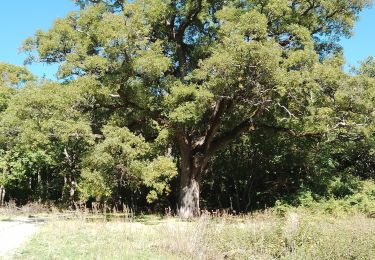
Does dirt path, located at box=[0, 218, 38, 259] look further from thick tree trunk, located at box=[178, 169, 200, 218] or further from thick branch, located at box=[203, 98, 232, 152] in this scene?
thick branch, located at box=[203, 98, 232, 152]

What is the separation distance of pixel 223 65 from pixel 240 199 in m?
11.2

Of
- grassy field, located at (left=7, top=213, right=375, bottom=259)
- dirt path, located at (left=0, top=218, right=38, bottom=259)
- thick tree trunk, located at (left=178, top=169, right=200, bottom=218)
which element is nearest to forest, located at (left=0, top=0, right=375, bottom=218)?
thick tree trunk, located at (left=178, top=169, right=200, bottom=218)

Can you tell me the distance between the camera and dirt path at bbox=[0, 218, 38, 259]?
8516mm

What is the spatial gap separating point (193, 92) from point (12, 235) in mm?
7224

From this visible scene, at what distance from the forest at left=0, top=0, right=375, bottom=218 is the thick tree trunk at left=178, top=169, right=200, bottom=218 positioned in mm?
41

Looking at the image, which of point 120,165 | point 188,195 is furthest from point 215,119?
point 120,165

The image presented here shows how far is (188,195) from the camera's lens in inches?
693

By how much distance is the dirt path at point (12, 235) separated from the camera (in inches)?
335

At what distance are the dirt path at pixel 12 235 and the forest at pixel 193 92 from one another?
2758 mm

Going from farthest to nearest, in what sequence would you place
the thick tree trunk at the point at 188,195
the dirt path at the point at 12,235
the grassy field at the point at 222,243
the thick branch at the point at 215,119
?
the thick tree trunk at the point at 188,195
the thick branch at the point at 215,119
the dirt path at the point at 12,235
the grassy field at the point at 222,243

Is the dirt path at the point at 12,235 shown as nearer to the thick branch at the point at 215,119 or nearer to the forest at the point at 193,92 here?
the forest at the point at 193,92

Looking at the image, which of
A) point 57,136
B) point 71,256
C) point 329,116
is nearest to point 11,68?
point 57,136

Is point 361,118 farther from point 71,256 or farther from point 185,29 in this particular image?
point 71,256

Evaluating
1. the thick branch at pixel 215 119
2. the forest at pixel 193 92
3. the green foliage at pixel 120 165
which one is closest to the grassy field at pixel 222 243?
the green foliage at pixel 120 165
